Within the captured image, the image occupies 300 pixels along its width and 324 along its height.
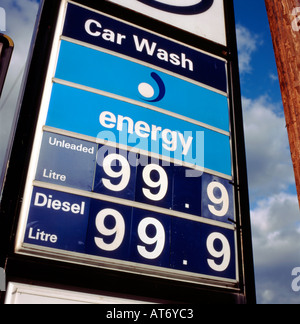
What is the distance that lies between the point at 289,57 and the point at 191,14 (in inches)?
58.3

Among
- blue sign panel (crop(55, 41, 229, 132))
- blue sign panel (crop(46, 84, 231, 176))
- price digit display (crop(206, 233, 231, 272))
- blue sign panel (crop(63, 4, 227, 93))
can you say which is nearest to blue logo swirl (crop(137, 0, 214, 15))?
blue sign panel (crop(63, 4, 227, 93))

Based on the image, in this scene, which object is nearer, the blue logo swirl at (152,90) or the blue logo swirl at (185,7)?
the blue logo swirl at (152,90)

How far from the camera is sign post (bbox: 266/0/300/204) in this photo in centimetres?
404

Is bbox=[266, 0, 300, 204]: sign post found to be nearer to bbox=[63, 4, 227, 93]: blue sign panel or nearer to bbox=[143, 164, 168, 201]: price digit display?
bbox=[63, 4, 227, 93]: blue sign panel

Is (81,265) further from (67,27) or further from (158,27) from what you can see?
(158,27)

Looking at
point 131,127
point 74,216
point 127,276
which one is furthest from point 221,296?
point 131,127

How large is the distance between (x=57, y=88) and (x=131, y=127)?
0.77m

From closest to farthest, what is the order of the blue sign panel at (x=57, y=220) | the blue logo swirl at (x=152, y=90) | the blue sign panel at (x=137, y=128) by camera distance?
1. the blue sign panel at (x=57, y=220)
2. the blue sign panel at (x=137, y=128)
3. the blue logo swirl at (x=152, y=90)

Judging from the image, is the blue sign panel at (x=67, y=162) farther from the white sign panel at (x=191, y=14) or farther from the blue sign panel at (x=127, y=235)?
the white sign panel at (x=191, y=14)

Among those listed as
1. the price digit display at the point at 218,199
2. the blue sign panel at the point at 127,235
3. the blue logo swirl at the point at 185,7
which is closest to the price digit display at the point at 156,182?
the blue sign panel at the point at 127,235

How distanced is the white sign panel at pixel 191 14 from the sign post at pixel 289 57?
0.70 metres

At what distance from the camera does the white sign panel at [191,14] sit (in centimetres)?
465

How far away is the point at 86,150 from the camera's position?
3.31 metres
